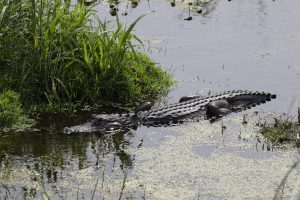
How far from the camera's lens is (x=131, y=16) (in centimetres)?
1174

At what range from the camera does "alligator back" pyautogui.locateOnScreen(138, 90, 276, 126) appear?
7.75m

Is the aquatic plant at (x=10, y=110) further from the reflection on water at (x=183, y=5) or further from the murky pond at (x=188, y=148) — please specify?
the reflection on water at (x=183, y=5)

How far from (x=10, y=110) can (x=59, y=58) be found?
0.89 m

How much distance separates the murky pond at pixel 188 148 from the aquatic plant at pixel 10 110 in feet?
0.86

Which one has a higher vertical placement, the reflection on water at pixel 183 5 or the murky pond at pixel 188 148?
the reflection on water at pixel 183 5

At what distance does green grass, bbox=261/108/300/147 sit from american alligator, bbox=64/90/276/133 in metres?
0.82

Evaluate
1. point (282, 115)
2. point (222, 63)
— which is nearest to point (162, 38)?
point (222, 63)

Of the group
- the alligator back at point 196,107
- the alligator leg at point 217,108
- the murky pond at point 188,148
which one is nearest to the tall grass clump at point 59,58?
the murky pond at point 188,148

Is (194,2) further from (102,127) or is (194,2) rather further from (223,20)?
(102,127)

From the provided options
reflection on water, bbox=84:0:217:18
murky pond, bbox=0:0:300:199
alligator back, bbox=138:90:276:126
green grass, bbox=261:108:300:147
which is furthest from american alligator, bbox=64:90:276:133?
reflection on water, bbox=84:0:217:18

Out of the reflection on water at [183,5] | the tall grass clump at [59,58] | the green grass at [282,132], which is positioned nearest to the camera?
the green grass at [282,132]

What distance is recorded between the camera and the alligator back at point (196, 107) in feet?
25.4

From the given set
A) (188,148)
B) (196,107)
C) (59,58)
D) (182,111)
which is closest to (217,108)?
(196,107)

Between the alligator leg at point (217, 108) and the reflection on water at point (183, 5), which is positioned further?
the reflection on water at point (183, 5)
